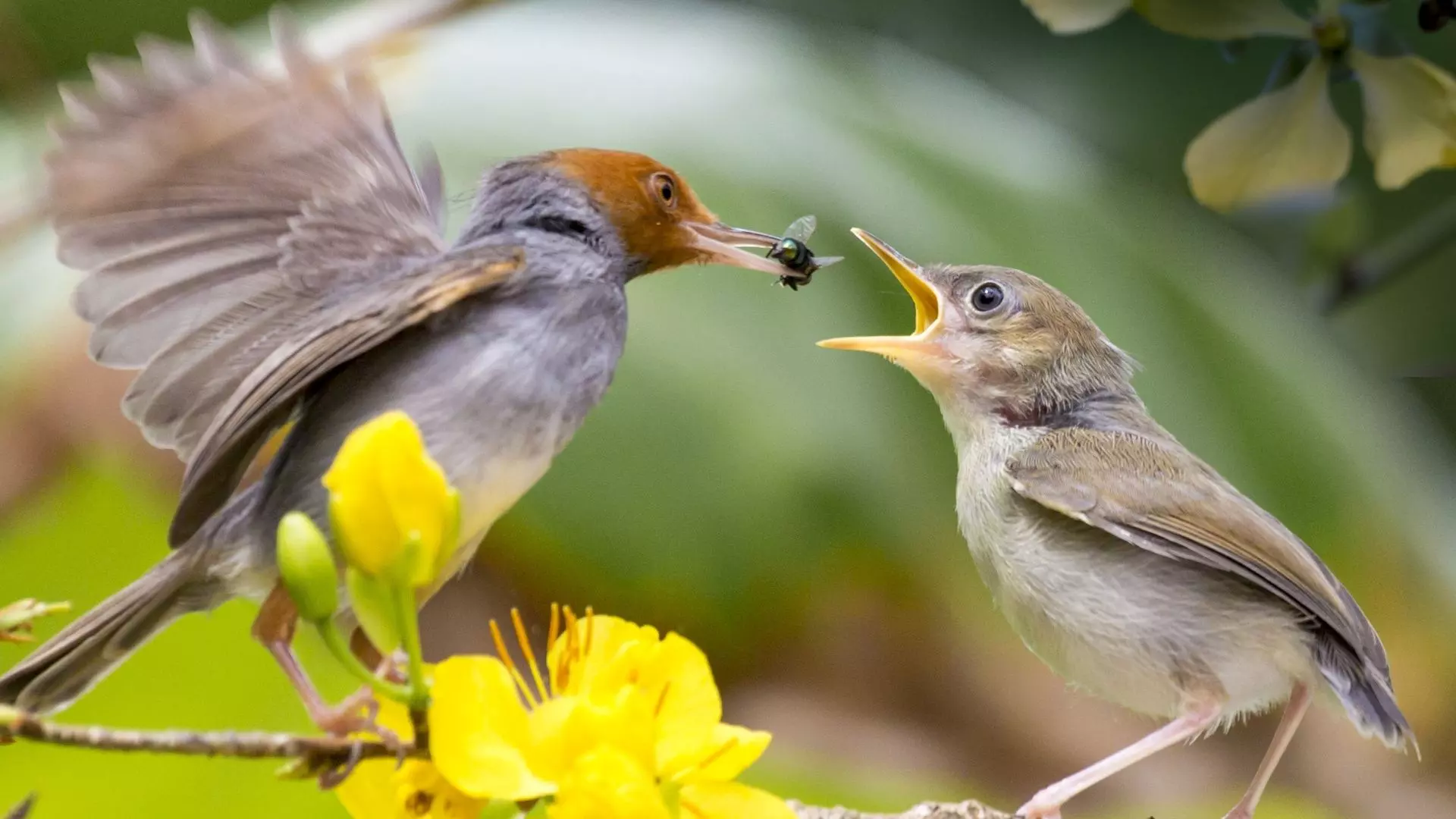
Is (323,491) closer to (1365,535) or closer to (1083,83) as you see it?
(1365,535)

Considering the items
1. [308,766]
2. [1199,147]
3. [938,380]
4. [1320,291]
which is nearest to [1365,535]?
[1320,291]

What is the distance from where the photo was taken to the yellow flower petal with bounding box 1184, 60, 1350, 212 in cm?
72

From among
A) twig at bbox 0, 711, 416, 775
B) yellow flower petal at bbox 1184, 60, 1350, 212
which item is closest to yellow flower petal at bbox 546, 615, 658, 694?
twig at bbox 0, 711, 416, 775

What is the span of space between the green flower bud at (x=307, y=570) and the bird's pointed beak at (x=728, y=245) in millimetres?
301

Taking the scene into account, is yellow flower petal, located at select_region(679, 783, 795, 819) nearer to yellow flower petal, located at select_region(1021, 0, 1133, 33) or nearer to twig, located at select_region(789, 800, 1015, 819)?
twig, located at select_region(789, 800, 1015, 819)

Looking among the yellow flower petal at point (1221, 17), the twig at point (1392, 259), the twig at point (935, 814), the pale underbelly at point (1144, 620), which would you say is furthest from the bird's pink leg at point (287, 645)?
the twig at point (1392, 259)

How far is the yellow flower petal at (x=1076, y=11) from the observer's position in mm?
724

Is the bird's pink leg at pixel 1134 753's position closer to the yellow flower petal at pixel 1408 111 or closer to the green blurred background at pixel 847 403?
the green blurred background at pixel 847 403

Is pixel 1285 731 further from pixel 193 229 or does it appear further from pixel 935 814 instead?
pixel 193 229

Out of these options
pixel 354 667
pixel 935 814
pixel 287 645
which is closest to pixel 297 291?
pixel 287 645

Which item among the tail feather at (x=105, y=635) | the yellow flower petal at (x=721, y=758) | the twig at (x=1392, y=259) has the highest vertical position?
the tail feather at (x=105, y=635)

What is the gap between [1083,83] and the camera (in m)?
1.28

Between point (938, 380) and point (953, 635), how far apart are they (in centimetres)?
Answer: 40

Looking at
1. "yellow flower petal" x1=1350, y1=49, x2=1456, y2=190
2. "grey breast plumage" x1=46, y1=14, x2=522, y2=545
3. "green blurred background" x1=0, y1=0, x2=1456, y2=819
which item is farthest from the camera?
"green blurred background" x1=0, y1=0, x2=1456, y2=819
